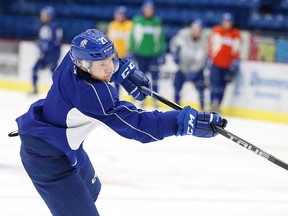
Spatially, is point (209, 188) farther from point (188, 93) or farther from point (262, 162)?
point (188, 93)

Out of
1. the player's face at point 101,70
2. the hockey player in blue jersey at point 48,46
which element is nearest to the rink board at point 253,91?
the hockey player in blue jersey at point 48,46

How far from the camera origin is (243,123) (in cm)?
901

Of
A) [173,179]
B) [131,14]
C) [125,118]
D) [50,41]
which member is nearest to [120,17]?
[50,41]

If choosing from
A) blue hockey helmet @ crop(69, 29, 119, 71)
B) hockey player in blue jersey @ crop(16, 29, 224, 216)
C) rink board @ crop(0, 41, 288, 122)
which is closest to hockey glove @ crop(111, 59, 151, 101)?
hockey player in blue jersey @ crop(16, 29, 224, 216)

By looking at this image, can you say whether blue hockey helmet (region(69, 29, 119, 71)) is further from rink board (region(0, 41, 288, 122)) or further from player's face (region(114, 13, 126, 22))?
player's face (region(114, 13, 126, 22))

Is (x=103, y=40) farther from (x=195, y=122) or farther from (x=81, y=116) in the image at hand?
(x=195, y=122)

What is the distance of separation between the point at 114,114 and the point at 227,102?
274 inches

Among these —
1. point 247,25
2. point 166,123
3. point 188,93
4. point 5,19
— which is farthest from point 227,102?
point 166,123

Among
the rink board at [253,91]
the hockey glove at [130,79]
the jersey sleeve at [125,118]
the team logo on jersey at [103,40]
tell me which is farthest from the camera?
the rink board at [253,91]

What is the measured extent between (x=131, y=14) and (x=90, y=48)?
982cm

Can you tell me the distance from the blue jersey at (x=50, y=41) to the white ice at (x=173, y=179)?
332 cm

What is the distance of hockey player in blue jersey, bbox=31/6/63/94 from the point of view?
1112 cm

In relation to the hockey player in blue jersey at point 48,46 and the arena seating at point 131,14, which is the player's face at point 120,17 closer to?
the hockey player in blue jersey at point 48,46

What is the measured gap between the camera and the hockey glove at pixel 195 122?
2902 mm
